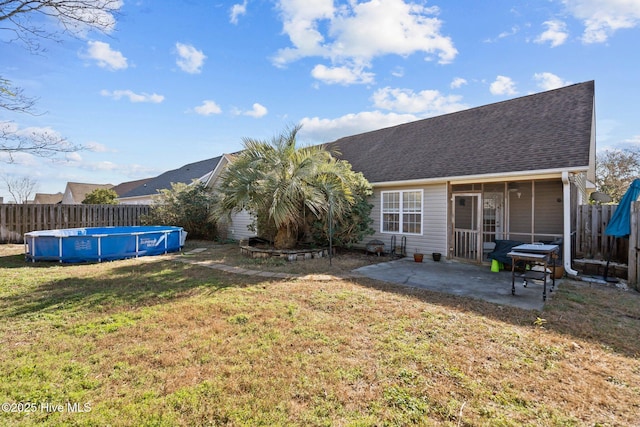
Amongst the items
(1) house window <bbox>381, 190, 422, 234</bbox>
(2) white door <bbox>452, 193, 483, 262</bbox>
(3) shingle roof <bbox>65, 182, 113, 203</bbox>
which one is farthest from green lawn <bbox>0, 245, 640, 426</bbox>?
(3) shingle roof <bbox>65, 182, 113, 203</bbox>

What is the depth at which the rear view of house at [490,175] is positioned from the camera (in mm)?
8133

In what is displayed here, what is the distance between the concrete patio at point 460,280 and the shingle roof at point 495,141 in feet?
9.02

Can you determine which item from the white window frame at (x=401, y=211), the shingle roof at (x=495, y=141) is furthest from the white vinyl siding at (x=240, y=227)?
the white window frame at (x=401, y=211)

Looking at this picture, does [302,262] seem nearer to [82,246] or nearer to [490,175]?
[490,175]

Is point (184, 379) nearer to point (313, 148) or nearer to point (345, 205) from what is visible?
point (345, 205)

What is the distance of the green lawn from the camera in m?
2.46

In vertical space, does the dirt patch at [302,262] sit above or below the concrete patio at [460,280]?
above

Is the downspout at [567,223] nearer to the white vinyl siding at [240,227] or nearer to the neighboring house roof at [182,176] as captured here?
the white vinyl siding at [240,227]

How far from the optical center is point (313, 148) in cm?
1030

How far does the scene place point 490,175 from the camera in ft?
27.5

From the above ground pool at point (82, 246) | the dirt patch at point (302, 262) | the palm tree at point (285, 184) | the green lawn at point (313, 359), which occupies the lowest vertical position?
the green lawn at point (313, 359)

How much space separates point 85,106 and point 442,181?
36.5ft

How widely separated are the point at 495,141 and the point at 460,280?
524cm

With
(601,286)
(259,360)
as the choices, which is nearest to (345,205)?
A: (601,286)
